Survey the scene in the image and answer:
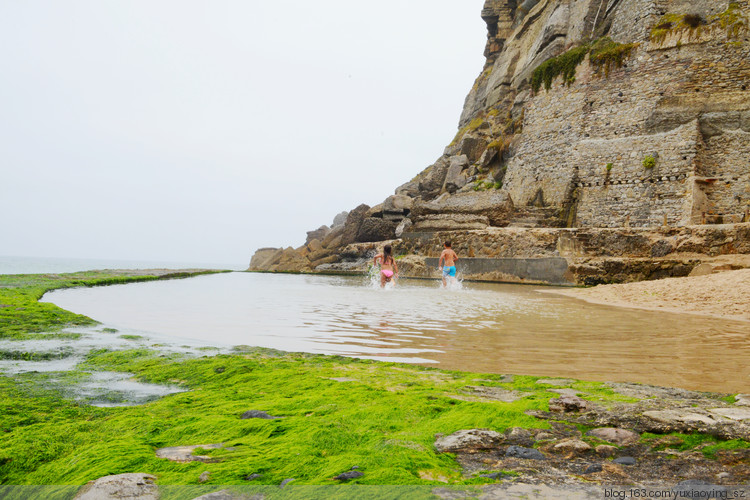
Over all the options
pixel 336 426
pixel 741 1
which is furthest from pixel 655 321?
pixel 741 1

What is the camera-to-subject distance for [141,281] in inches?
586

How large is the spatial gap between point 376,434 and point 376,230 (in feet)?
71.6

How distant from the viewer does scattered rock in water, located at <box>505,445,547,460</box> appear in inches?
67.4

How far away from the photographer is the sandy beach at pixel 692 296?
716 cm

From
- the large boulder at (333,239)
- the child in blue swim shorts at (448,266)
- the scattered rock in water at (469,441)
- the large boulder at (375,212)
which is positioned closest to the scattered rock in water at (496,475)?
the scattered rock in water at (469,441)

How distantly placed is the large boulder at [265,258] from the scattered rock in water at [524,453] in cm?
2661

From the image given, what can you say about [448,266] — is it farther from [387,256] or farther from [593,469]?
[593,469]

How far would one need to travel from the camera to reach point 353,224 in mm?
24906

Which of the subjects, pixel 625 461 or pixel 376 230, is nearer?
pixel 625 461

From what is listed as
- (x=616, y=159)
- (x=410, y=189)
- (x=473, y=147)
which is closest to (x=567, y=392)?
(x=616, y=159)

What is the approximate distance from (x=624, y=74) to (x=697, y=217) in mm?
A: 7054

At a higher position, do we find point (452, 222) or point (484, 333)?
point (452, 222)

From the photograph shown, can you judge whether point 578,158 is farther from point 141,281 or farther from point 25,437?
point 25,437

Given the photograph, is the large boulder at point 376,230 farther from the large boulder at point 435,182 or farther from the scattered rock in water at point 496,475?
the scattered rock in water at point 496,475
